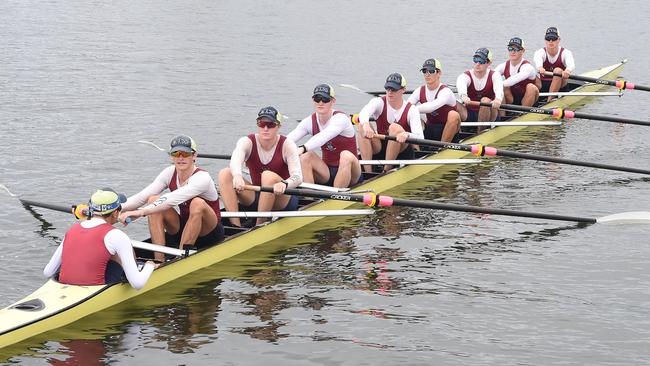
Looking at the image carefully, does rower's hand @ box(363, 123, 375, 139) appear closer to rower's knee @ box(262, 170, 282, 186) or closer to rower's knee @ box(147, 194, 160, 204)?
rower's knee @ box(262, 170, 282, 186)

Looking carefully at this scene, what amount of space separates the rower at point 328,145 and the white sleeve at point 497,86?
236 inches

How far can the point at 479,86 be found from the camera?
73.5 ft

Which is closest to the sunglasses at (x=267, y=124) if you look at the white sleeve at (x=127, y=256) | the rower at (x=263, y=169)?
the rower at (x=263, y=169)

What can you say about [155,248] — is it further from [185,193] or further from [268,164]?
[268,164]

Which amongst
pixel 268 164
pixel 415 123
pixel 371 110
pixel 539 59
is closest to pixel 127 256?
pixel 268 164

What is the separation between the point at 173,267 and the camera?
13.4m

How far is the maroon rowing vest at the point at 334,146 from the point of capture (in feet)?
55.5

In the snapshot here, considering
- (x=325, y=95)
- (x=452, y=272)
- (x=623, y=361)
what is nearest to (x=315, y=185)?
(x=325, y=95)

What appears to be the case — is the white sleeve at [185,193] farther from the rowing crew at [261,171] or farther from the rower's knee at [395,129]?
the rower's knee at [395,129]

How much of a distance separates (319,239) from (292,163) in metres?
1.78

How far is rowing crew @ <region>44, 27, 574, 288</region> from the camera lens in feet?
38.4

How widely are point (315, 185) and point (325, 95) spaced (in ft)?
4.89

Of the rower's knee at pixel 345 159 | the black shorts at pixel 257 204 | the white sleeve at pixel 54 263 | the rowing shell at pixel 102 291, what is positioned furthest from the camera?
the rower's knee at pixel 345 159

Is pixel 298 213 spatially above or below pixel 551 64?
below
